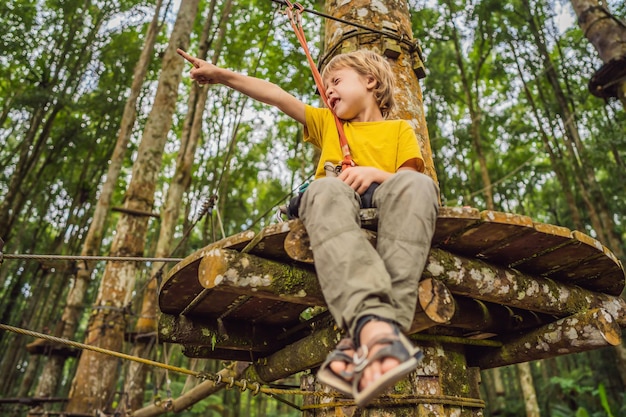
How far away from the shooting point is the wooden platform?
151 cm

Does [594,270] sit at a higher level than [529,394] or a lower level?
lower

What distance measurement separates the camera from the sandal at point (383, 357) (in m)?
1.08

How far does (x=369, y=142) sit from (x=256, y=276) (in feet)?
2.61

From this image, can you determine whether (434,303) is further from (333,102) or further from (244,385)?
(244,385)

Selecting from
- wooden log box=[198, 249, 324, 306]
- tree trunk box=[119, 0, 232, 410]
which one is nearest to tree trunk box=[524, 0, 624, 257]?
tree trunk box=[119, 0, 232, 410]

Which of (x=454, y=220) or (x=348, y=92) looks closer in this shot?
(x=454, y=220)

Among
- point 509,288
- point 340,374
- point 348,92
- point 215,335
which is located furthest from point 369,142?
point 215,335

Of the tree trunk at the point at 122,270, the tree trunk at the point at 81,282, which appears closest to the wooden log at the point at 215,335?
the tree trunk at the point at 122,270

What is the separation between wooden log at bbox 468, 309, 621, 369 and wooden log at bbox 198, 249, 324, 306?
1.11m

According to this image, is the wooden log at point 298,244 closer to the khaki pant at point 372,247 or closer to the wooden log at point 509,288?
the khaki pant at point 372,247

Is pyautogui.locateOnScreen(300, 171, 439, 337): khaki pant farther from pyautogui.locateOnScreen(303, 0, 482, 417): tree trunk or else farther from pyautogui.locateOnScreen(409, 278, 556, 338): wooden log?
pyautogui.locateOnScreen(303, 0, 482, 417): tree trunk

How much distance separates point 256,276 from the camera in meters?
1.53

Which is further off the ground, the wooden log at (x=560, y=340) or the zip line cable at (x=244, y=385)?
the wooden log at (x=560, y=340)

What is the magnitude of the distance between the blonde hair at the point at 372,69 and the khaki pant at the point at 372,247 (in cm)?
70
